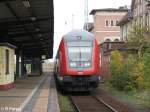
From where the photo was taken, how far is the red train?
29625 millimetres

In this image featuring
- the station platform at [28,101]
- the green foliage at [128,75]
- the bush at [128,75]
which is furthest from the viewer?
the bush at [128,75]

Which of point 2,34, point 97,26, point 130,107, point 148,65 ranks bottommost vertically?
point 130,107

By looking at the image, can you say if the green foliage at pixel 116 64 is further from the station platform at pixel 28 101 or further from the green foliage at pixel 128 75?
the station platform at pixel 28 101

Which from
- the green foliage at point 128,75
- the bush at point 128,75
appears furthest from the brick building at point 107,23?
the bush at point 128,75

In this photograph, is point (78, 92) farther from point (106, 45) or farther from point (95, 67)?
point (106, 45)

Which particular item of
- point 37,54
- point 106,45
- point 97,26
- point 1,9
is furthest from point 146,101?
point 97,26

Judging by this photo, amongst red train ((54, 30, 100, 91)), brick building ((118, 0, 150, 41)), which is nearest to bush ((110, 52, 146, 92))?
red train ((54, 30, 100, 91))

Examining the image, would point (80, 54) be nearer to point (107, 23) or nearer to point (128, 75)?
point (128, 75)

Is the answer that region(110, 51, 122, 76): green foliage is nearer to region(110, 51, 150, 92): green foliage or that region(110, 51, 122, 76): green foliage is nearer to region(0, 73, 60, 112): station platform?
region(110, 51, 150, 92): green foliage

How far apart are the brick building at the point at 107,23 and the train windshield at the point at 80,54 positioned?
6749cm

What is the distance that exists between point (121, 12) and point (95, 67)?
70091mm

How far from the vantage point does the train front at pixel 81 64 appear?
2962 centimetres

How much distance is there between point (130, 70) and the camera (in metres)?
31.0

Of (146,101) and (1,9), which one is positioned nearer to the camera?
(146,101)
